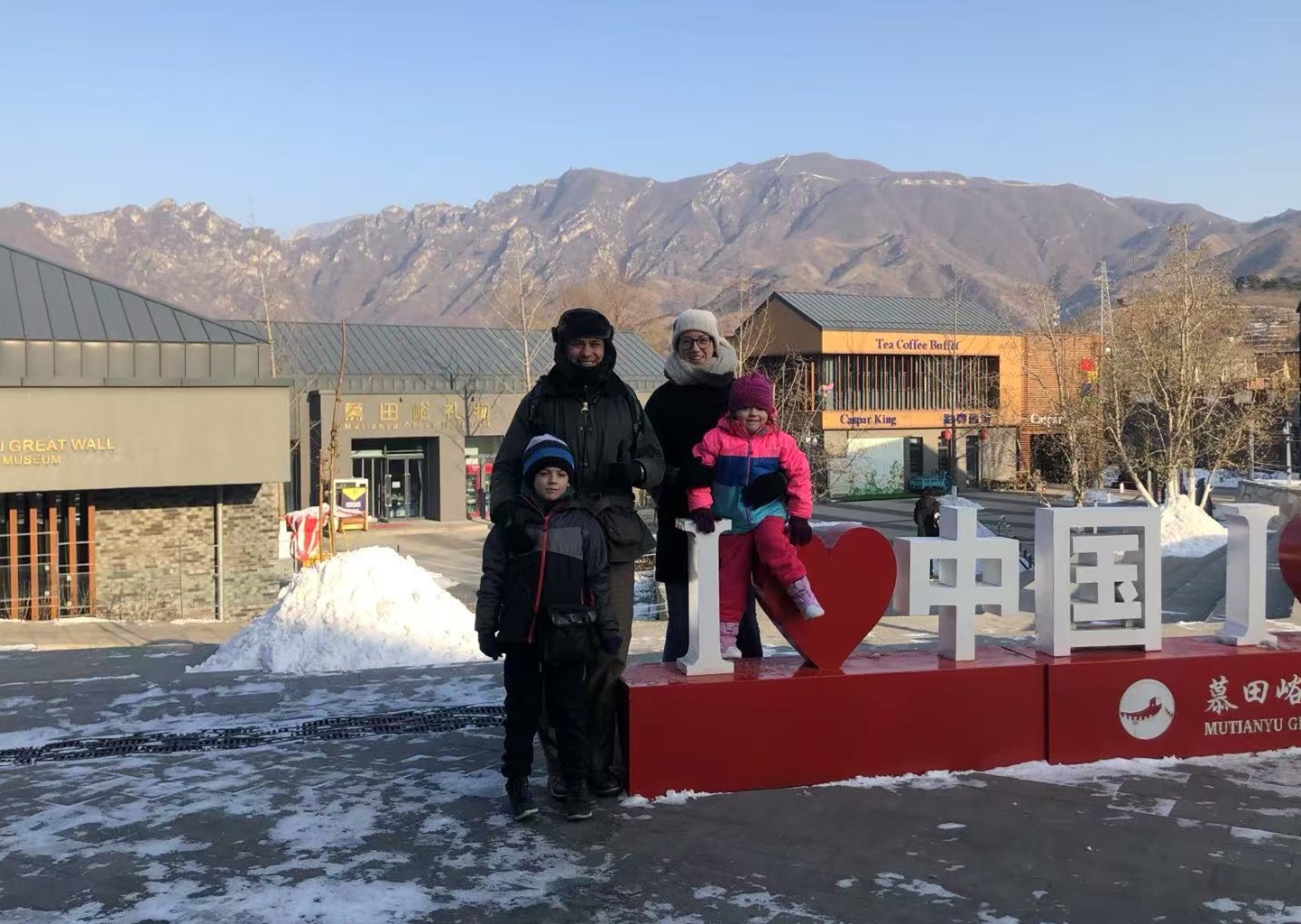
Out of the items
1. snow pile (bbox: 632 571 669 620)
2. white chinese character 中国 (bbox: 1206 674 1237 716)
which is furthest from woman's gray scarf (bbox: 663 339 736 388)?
snow pile (bbox: 632 571 669 620)

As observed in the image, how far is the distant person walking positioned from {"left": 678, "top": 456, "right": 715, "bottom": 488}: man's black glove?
0.20 m

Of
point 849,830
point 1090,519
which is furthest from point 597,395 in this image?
point 1090,519

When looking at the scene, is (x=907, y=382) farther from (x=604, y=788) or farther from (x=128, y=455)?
(x=604, y=788)

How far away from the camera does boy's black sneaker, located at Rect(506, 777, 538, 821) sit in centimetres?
447

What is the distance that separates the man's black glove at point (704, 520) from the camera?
4.85 m

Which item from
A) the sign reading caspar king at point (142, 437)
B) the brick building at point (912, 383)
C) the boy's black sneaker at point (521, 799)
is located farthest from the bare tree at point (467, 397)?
the boy's black sneaker at point (521, 799)

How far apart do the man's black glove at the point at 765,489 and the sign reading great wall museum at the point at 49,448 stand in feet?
61.6

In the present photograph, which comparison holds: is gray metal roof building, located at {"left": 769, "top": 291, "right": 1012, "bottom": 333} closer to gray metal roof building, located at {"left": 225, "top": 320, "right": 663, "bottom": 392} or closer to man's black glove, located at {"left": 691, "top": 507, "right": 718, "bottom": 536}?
gray metal roof building, located at {"left": 225, "top": 320, "right": 663, "bottom": 392}

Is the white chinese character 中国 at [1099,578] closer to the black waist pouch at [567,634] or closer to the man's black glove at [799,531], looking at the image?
the man's black glove at [799,531]

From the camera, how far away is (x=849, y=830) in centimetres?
434

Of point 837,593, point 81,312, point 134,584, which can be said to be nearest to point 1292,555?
point 837,593

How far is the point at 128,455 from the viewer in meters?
20.5

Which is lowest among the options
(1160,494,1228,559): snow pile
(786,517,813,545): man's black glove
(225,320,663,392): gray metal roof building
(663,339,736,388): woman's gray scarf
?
(1160,494,1228,559): snow pile

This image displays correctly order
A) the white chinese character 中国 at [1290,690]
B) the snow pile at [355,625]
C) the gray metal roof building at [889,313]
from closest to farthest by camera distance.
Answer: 1. the white chinese character 中国 at [1290,690]
2. the snow pile at [355,625]
3. the gray metal roof building at [889,313]
